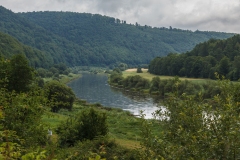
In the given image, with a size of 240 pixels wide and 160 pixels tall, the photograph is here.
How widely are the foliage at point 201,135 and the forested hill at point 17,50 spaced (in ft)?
415

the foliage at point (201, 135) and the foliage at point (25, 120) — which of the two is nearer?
the foliage at point (201, 135)

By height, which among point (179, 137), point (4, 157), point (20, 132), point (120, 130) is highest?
point (4, 157)

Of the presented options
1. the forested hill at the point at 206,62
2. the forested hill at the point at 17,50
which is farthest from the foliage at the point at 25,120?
the forested hill at the point at 17,50

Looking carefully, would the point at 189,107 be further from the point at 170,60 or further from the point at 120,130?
the point at 170,60

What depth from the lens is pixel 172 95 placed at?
984cm

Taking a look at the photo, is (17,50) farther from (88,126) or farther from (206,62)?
(88,126)

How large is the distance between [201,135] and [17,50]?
6013 inches

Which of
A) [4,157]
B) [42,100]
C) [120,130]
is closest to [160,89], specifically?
[120,130]

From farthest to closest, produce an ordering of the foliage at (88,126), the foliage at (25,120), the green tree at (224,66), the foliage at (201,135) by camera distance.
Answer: the green tree at (224,66)
the foliage at (88,126)
the foliage at (25,120)
the foliage at (201,135)

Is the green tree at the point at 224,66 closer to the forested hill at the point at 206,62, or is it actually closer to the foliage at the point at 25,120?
the forested hill at the point at 206,62

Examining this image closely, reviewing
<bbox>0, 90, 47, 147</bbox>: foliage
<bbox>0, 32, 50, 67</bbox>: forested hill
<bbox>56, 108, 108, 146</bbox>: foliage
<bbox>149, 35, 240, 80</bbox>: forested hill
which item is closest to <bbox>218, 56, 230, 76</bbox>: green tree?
<bbox>149, 35, 240, 80</bbox>: forested hill

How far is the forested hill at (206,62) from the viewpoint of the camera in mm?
107363

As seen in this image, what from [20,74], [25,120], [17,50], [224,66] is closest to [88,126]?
[25,120]

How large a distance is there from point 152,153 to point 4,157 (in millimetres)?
3871
